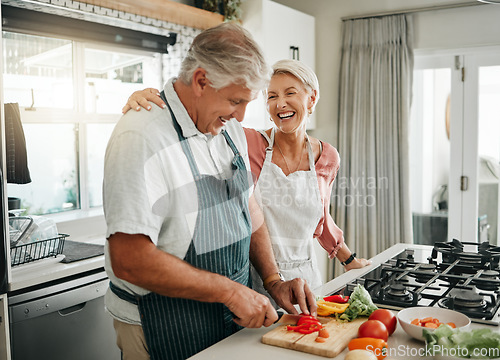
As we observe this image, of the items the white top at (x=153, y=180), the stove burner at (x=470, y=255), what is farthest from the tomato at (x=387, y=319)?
the stove burner at (x=470, y=255)

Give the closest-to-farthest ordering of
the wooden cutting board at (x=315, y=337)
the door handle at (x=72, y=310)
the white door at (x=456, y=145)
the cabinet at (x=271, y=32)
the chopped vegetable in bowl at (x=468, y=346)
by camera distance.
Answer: the chopped vegetable in bowl at (x=468, y=346) → the wooden cutting board at (x=315, y=337) → the door handle at (x=72, y=310) → the cabinet at (x=271, y=32) → the white door at (x=456, y=145)

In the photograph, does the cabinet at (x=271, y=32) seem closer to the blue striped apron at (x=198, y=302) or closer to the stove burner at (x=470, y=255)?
the stove burner at (x=470, y=255)

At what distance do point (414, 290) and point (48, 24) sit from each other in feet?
7.17

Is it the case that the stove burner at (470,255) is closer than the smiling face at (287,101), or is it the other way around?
the stove burner at (470,255)

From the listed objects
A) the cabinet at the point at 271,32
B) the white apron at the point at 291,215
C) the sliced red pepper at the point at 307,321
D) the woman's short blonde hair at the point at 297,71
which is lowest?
the sliced red pepper at the point at 307,321

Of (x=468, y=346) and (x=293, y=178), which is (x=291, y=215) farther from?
(x=468, y=346)

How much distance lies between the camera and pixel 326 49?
4051 millimetres

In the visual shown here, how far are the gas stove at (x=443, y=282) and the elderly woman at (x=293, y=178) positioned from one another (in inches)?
8.5

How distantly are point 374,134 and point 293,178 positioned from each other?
6.52ft

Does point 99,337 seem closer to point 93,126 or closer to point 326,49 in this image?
point 93,126

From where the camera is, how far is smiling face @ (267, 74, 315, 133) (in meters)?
1.98

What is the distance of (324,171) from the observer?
2.09 m

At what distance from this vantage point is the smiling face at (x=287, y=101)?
1977 mm

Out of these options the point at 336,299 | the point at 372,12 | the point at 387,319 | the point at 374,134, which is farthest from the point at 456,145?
the point at 387,319
